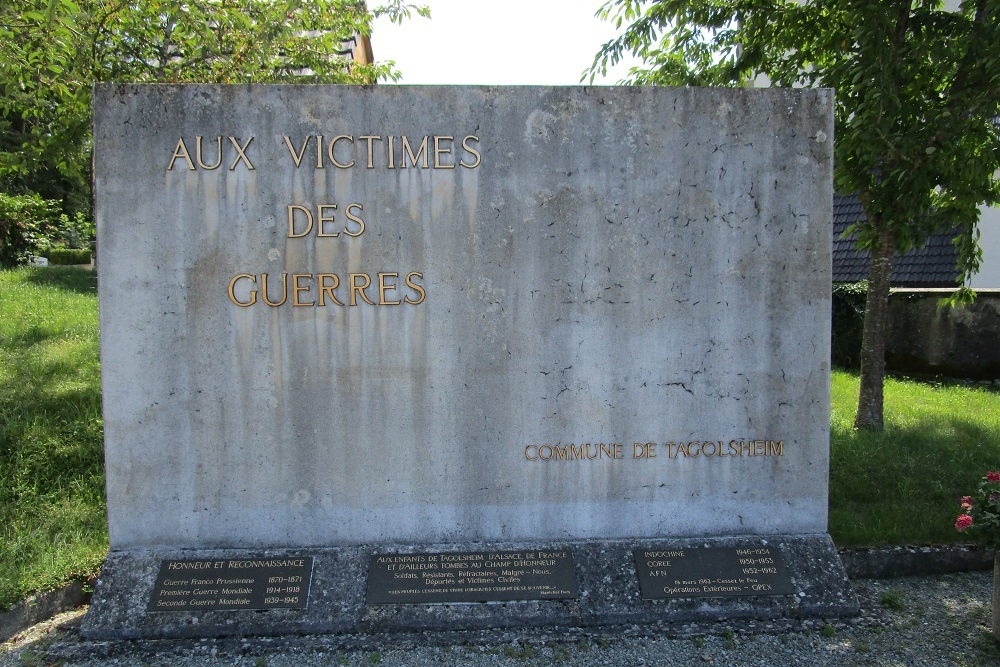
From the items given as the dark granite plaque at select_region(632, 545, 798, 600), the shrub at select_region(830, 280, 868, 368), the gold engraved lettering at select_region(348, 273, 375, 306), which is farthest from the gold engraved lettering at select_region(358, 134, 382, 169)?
the shrub at select_region(830, 280, 868, 368)

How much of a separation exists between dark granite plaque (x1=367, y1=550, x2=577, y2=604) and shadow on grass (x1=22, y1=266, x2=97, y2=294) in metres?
8.71

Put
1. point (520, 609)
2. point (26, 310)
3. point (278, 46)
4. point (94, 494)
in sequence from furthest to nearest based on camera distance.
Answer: point (26, 310)
point (278, 46)
point (94, 494)
point (520, 609)

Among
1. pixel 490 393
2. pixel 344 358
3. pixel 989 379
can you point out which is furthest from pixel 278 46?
pixel 989 379

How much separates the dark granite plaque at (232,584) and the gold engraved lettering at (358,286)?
55.7 inches

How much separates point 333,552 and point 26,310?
22.4 feet

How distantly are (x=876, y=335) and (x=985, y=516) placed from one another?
3205 mm

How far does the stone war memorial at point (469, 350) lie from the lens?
3896 mm

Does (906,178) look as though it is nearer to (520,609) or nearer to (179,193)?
(520,609)

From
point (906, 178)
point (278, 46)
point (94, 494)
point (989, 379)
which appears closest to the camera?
point (94, 494)

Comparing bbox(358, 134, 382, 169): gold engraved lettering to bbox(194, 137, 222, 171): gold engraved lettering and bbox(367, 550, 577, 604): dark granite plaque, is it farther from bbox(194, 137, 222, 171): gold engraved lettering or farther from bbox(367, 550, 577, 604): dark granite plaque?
bbox(367, 550, 577, 604): dark granite plaque

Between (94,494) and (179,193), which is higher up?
(179,193)

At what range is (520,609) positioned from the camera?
12.5ft

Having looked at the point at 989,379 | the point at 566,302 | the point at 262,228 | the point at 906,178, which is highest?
the point at 906,178

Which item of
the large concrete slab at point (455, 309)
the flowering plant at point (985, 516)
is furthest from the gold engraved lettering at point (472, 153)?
the flowering plant at point (985, 516)
